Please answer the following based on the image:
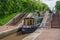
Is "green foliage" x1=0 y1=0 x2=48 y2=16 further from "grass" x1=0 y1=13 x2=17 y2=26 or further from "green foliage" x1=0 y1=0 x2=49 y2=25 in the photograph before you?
"grass" x1=0 y1=13 x2=17 y2=26

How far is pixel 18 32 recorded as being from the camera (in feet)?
84.9

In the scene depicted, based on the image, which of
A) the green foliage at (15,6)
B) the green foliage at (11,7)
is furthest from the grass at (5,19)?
the green foliage at (15,6)

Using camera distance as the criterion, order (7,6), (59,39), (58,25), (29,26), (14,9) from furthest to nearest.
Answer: (14,9)
(7,6)
(58,25)
(29,26)
(59,39)

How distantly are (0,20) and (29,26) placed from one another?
7.42 metres

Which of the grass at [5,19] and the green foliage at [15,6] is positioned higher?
the green foliage at [15,6]

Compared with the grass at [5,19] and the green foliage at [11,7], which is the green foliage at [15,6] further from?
the grass at [5,19]

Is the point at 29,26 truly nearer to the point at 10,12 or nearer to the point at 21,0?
the point at 10,12

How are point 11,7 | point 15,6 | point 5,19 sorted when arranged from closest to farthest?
point 5,19
point 11,7
point 15,6

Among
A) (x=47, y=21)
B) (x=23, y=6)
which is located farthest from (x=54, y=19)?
(x=23, y=6)

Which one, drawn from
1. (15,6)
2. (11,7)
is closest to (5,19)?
(11,7)

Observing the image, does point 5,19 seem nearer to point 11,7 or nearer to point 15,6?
point 11,7

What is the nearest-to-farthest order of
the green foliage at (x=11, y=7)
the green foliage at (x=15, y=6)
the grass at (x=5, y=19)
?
1. the grass at (x=5, y=19)
2. the green foliage at (x=11, y=7)
3. the green foliage at (x=15, y=6)

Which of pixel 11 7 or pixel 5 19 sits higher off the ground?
pixel 11 7

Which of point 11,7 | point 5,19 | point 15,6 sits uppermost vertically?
point 15,6
